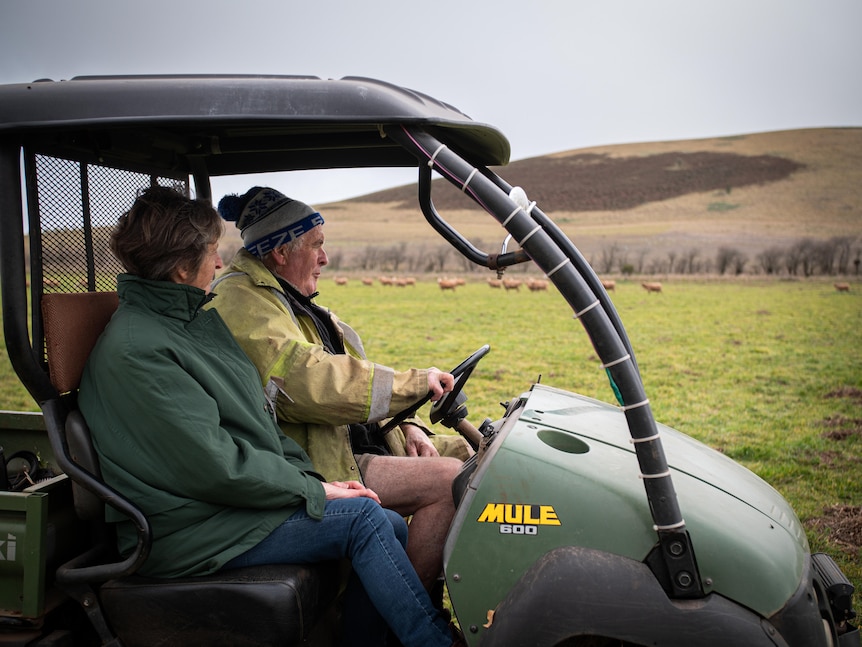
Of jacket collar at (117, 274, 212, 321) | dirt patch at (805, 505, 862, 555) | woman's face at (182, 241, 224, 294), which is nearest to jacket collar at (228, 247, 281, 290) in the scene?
woman's face at (182, 241, 224, 294)

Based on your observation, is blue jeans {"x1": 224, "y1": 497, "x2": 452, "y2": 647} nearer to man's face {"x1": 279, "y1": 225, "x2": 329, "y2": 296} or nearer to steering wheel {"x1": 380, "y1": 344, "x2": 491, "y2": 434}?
steering wheel {"x1": 380, "y1": 344, "x2": 491, "y2": 434}

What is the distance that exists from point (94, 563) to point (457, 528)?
1128 mm

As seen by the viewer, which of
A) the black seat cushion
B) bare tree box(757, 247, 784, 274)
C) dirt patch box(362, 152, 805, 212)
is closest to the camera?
the black seat cushion

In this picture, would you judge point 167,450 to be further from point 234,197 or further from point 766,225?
point 766,225

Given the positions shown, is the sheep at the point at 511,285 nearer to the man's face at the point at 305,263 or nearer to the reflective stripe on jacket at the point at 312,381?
the man's face at the point at 305,263

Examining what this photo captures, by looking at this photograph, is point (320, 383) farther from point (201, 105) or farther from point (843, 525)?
point (843, 525)

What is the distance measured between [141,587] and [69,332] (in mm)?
785

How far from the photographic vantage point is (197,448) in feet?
6.43

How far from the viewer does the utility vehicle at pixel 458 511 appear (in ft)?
5.98

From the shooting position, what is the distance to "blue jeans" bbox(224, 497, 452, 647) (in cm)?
204

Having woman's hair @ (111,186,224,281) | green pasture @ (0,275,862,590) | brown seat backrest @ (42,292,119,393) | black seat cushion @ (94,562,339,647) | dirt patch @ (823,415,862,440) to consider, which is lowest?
green pasture @ (0,275,862,590)

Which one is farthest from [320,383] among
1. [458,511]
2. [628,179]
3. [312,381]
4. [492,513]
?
[628,179]

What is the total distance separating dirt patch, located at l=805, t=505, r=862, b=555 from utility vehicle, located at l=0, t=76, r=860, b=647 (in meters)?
2.40

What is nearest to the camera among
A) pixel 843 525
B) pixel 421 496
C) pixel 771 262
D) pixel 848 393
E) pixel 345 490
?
pixel 345 490
